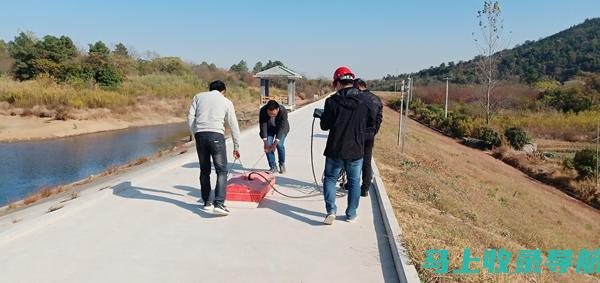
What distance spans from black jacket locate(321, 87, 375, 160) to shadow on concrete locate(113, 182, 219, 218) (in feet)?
5.92

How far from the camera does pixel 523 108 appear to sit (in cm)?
3559

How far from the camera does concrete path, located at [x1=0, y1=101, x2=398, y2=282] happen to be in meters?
3.69

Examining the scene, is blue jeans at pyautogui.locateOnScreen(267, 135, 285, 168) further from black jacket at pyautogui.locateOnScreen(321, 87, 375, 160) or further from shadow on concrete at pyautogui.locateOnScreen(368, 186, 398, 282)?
black jacket at pyautogui.locateOnScreen(321, 87, 375, 160)

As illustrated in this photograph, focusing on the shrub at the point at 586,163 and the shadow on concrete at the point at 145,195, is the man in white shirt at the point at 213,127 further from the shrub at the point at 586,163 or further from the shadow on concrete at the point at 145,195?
the shrub at the point at 586,163

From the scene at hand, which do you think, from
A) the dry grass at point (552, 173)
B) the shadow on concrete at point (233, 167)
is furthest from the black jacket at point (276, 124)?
the dry grass at point (552, 173)

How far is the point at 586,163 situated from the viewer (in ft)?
48.8

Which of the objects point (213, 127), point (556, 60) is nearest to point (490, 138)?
point (213, 127)

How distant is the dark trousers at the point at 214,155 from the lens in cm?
495

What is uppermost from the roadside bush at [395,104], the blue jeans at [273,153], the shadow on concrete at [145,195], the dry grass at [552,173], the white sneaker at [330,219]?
the blue jeans at [273,153]

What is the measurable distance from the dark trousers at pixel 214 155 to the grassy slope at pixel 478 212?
2.16 m

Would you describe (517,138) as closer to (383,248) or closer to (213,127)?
(383,248)

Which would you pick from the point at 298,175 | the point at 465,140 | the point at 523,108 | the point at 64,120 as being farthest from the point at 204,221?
the point at 523,108

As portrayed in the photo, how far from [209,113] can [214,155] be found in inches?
19.2

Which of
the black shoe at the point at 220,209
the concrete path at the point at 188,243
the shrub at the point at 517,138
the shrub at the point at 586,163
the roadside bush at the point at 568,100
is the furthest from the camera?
the roadside bush at the point at 568,100
